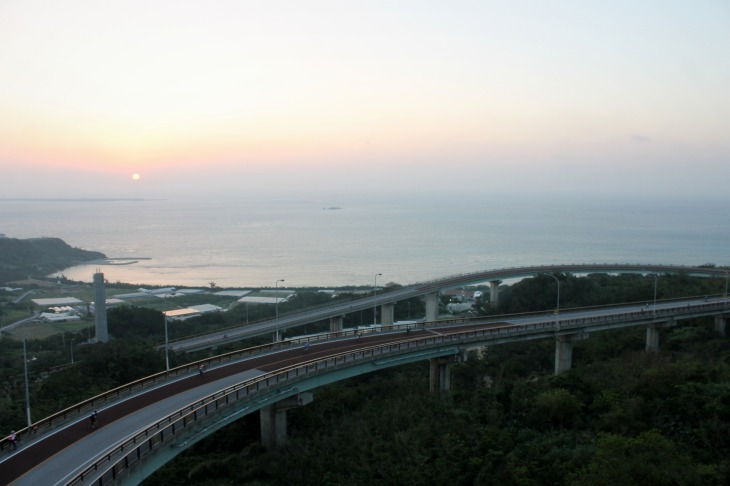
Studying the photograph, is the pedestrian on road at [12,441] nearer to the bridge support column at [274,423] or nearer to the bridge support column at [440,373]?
the bridge support column at [274,423]

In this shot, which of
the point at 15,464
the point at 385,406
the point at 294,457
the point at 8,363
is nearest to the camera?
the point at 15,464

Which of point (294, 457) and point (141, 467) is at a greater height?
point (141, 467)

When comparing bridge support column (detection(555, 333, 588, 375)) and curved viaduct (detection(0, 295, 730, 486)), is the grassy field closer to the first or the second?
curved viaduct (detection(0, 295, 730, 486))

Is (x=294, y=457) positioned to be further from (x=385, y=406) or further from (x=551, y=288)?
(x=551, y=288)

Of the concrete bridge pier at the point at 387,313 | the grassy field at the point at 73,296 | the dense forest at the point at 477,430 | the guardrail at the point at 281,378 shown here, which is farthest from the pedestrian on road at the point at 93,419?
the grassy field at the point at 73,296

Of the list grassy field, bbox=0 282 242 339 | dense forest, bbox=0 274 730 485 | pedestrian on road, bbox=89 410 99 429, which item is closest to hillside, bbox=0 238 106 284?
grassy field, bbox=0 282 242 339

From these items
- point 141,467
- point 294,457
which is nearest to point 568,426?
point 294,457
